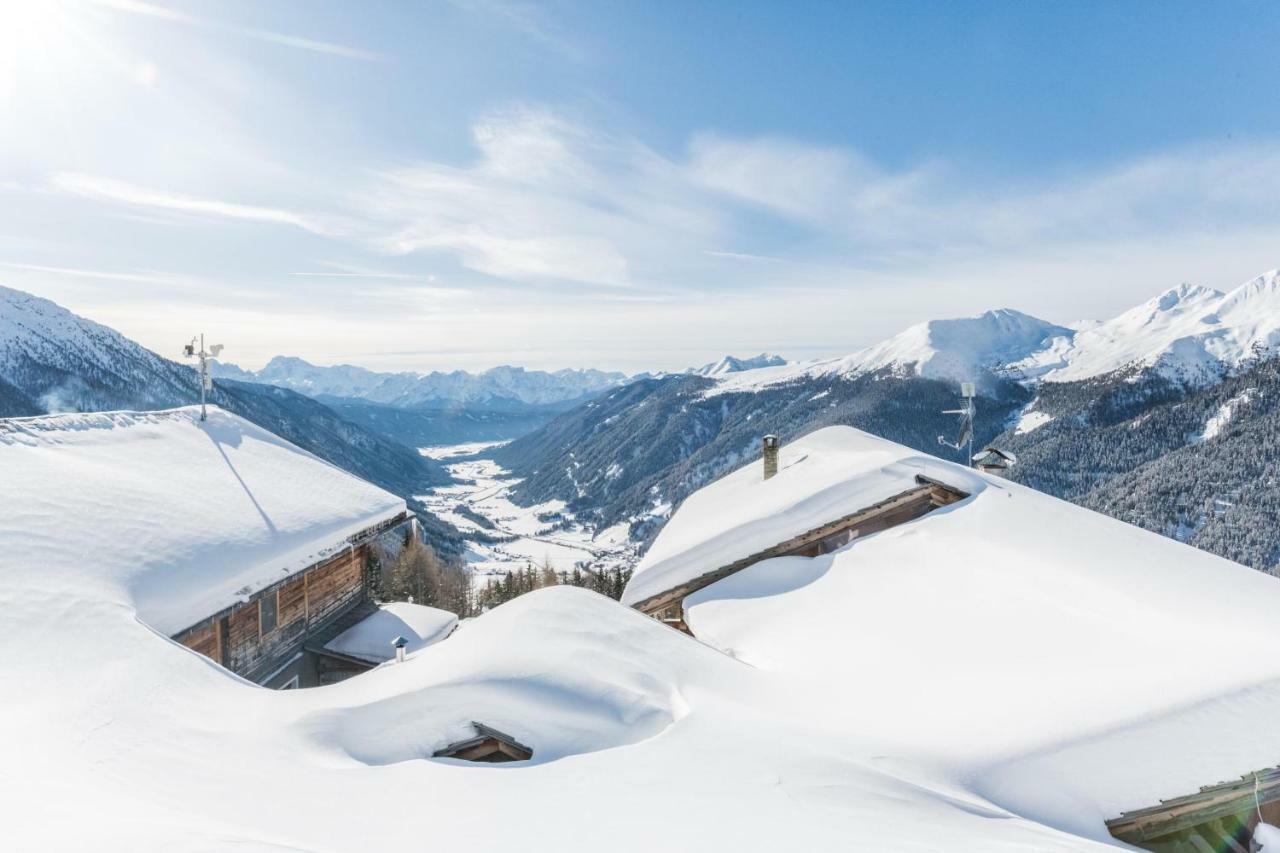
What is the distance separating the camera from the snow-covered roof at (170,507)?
8.42 meters

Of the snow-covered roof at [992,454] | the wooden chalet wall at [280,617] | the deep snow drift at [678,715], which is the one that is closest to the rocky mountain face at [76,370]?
the wooden chalet wall at [280,617]

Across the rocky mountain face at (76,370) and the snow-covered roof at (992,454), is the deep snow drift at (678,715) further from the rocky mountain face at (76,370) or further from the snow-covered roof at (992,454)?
the rocky mountain face at (76,370)

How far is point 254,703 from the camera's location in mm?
6078

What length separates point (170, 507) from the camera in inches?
415

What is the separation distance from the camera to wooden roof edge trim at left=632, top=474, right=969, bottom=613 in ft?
41.2

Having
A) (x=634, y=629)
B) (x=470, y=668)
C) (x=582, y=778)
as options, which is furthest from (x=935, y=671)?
(x=470, y=668)

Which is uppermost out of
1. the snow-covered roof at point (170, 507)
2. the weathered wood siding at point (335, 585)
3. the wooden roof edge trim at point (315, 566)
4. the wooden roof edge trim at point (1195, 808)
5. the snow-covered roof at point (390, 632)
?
the snow-covered roof at point (170, 507)

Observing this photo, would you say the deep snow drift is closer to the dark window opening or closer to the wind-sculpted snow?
the wind-sculpted snow

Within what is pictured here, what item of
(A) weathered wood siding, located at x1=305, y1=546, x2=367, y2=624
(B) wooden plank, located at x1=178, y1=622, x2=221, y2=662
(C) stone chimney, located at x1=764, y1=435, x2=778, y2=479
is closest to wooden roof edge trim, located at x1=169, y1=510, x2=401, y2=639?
(A) weathered wood siding, located at x1=305, y1=546, x2=367, y2=624

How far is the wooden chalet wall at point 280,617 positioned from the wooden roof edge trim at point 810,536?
709 centimetres

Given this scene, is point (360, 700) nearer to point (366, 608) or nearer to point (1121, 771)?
point (1121, 771)

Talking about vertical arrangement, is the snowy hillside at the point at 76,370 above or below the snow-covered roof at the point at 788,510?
above

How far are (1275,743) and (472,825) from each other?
289 inches

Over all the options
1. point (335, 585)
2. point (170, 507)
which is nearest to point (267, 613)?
point (335, 585)
